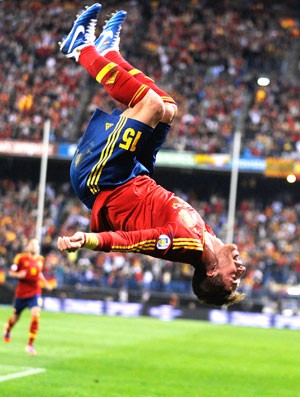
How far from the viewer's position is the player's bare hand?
21.2ft

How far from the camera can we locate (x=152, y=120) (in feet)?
25.3

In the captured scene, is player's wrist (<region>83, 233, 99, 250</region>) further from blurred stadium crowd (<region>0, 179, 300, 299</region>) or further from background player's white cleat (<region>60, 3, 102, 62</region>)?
blurred stadium crowd (<region>0, 179, 300, 299</region>)

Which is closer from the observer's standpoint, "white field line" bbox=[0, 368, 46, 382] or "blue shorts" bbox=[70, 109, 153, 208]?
"blue shorts" bbox=[70, 109, 153, 208]

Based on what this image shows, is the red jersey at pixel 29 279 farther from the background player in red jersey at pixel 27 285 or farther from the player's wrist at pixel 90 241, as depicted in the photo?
the player's wrist at pixel 90 241

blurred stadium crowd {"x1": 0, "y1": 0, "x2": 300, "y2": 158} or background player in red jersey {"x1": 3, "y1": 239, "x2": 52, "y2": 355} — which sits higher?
blurred stadium crowd {"x1": 0, "y1": 0, "x2": 300, "y2": 158}

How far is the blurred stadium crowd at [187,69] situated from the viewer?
122ft

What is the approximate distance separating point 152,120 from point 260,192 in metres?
31.5

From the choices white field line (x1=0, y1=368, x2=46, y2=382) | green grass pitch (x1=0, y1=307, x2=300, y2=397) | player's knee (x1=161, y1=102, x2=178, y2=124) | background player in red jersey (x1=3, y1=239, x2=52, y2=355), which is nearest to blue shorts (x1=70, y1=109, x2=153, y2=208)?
player's knee (x1=161, y1=102, x2=178, y2=124)

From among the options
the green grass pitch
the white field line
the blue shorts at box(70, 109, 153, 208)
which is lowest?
the white field line

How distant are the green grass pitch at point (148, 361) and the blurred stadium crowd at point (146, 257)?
15.0 feet

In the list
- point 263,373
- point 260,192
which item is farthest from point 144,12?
point 263,373

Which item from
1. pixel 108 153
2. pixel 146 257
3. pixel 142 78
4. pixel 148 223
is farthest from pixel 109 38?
pixel 146 257

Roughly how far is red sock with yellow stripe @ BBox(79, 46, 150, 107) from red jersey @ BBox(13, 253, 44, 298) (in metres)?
10.8

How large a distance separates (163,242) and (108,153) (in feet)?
3.13
